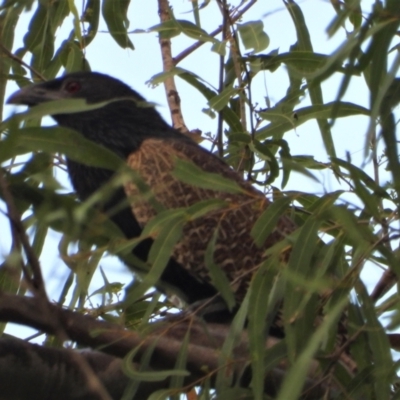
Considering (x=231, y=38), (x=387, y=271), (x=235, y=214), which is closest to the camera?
(x=387, y=271)

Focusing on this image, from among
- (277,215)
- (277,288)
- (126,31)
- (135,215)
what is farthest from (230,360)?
(126,31)

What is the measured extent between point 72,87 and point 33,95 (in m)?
0.22

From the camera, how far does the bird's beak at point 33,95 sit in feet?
9.19

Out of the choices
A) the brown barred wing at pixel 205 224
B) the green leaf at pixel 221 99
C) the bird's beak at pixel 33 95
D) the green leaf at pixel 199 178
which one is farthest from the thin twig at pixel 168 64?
the green leaf at pixel 199 178

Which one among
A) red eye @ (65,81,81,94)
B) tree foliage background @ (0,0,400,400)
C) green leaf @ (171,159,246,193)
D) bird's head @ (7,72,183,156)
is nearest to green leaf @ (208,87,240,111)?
tree foliage background @ (0,0,400,400)

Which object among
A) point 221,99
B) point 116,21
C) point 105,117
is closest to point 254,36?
point 221,99

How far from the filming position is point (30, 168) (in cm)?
149

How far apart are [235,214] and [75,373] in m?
1.04

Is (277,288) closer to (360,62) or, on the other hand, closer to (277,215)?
(277,215)

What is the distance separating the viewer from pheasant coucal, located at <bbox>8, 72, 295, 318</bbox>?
8.71 feet

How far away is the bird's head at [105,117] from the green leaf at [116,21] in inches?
6.4

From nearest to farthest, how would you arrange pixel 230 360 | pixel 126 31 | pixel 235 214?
pixel 230 360 → pixel 235 214 → pixel 126 31

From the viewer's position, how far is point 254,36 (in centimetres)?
242

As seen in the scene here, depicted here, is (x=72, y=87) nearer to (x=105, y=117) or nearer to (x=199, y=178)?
(x=105, y=117)
